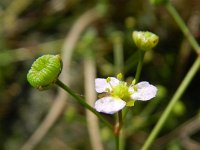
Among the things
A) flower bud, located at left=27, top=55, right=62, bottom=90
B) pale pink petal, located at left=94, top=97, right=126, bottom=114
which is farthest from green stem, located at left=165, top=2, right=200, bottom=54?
flower bud, located at left=27, top=55, right=62, bottom=90

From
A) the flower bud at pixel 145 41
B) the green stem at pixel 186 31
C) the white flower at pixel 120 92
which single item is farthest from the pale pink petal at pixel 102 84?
the green stem at pixel 186 31

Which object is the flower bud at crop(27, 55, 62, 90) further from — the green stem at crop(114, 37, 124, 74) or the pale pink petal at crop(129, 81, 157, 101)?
the green stem at crop(114, 37, 124, 74)

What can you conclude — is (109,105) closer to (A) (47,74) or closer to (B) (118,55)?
(A) (47,74)

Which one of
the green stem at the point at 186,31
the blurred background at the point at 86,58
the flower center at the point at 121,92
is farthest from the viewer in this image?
the blurred background at the point at 86,58

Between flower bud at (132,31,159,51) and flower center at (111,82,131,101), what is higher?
flower bud at (132,31,159,51)

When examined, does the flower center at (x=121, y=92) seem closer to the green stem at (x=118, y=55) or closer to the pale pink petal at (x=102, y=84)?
the pale pink petal at (x=102, y=84)

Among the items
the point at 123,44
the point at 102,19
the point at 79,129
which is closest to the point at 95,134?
the point at 79,129
